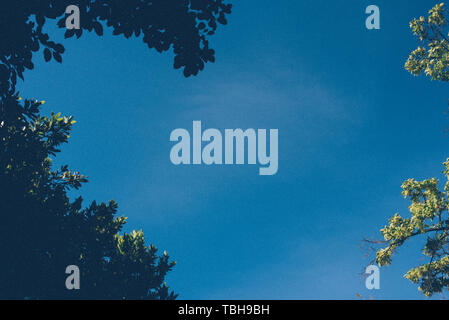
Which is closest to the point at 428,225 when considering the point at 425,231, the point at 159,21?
the point at 425,231

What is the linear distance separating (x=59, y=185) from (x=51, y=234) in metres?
2.39

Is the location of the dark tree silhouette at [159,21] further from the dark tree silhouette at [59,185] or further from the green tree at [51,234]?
the green tree at [51,234]

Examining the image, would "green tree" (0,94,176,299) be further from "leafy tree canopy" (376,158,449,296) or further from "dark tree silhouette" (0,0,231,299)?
"leafy tree canopy" (376,158,449,296)

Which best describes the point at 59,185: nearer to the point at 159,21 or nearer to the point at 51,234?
the point at 51,234

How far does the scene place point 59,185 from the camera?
17344 millimetres

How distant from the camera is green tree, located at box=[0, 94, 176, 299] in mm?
14391

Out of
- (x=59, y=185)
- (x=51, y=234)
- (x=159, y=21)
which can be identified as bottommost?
(x=51, y=234)

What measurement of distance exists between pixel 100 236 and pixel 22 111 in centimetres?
547

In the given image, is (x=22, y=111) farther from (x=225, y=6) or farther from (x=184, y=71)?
(x=225, y=6)

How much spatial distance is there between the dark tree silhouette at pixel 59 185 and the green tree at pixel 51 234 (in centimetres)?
3

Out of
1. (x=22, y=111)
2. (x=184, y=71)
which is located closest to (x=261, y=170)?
(x=184, y=71)
